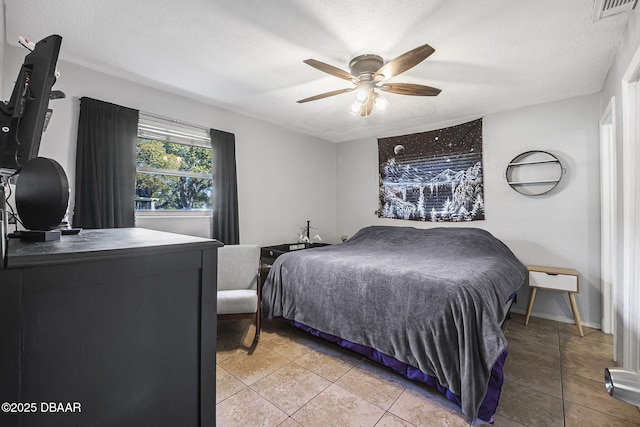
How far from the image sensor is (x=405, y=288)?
2008mm

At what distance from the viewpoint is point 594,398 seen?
180 cm

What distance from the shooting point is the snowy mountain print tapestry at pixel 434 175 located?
3637 mm

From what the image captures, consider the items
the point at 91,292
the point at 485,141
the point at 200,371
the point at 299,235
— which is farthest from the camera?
the point at 299,235

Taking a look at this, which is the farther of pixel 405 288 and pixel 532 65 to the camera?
pixel 532 65

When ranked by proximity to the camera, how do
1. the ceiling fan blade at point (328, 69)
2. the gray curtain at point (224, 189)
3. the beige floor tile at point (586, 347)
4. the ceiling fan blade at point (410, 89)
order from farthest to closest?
1. the gray curtain at point (224, 189)
2. the beige floor tile at point (586, 347)
3. the ceiling fan blade at point (410, 89)
4. the ceiling fan blade at point (328, 69)

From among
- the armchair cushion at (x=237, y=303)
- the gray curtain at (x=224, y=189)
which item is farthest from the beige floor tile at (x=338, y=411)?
the gray curtain at (x=224, y=189)

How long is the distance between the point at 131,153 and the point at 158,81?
0.74m

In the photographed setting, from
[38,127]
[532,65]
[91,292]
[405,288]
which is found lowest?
[405,288]

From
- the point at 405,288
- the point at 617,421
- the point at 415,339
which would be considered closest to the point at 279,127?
the point at 405,288

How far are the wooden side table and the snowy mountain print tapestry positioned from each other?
2.89 feet

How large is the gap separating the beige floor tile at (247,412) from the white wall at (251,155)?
6.31 ft

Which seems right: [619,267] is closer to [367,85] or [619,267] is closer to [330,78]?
[367,85]

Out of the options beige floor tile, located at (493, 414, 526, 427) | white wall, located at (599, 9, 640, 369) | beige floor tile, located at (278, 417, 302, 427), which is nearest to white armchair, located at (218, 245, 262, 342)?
beige floor tile, located at (278, 417, 302, 427)

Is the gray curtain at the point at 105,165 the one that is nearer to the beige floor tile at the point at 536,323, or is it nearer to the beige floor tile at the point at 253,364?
the beige floor tile at the point at 253,364
